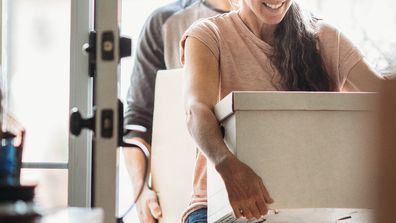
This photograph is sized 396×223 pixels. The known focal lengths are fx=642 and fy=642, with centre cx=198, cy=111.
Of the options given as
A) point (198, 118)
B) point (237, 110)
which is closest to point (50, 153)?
point (198, 118)

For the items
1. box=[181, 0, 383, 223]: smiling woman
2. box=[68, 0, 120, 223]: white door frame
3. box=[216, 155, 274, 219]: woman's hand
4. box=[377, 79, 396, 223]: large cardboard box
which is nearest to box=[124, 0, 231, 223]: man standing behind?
box=[181, 0, 383, 223]: smiling woman

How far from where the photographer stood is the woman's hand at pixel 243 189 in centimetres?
106

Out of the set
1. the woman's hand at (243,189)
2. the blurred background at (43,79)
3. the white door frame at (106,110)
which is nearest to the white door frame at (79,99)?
the blurred background at (43,79)

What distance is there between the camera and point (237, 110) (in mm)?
1056

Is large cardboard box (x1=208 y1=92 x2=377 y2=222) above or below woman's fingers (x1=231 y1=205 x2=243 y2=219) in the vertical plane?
above

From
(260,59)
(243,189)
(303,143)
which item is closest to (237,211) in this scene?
(243,189)

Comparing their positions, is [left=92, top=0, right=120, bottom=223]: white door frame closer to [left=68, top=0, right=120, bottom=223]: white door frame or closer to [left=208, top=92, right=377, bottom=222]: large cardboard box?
[left=68, top=0, right=120, bottom=223]: white door frame

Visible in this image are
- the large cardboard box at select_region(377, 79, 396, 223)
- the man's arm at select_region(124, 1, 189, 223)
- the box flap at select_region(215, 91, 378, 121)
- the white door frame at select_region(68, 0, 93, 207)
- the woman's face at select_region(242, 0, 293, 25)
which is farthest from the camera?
the man's arm at select_region(124, 1, 189, 223)

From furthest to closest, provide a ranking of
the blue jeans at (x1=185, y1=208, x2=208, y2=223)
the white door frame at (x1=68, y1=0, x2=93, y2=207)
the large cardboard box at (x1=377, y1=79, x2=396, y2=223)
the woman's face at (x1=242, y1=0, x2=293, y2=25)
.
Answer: the white door frame at (x1=68, y1=0, x2=93, y2=207)
the woman's face at (x1=242, y1=0, x2=293, y2=25)
the blue jeans at (x1=185, y1=208, x2=208, y2=223)
the large cardboard box at (x1=377, y1=79, x2=396, y2=223)

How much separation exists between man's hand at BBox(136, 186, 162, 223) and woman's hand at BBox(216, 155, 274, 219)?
33.4 inches

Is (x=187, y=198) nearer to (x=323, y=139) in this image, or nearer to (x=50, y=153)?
(x=50, y=153)

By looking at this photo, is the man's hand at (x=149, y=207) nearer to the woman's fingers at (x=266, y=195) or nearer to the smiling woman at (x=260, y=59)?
the smiling woman at (x=260, y=59)

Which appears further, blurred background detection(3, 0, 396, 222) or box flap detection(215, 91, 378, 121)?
blurred background detection(3, 0, 396, 222)

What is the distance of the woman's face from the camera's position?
1498mm
